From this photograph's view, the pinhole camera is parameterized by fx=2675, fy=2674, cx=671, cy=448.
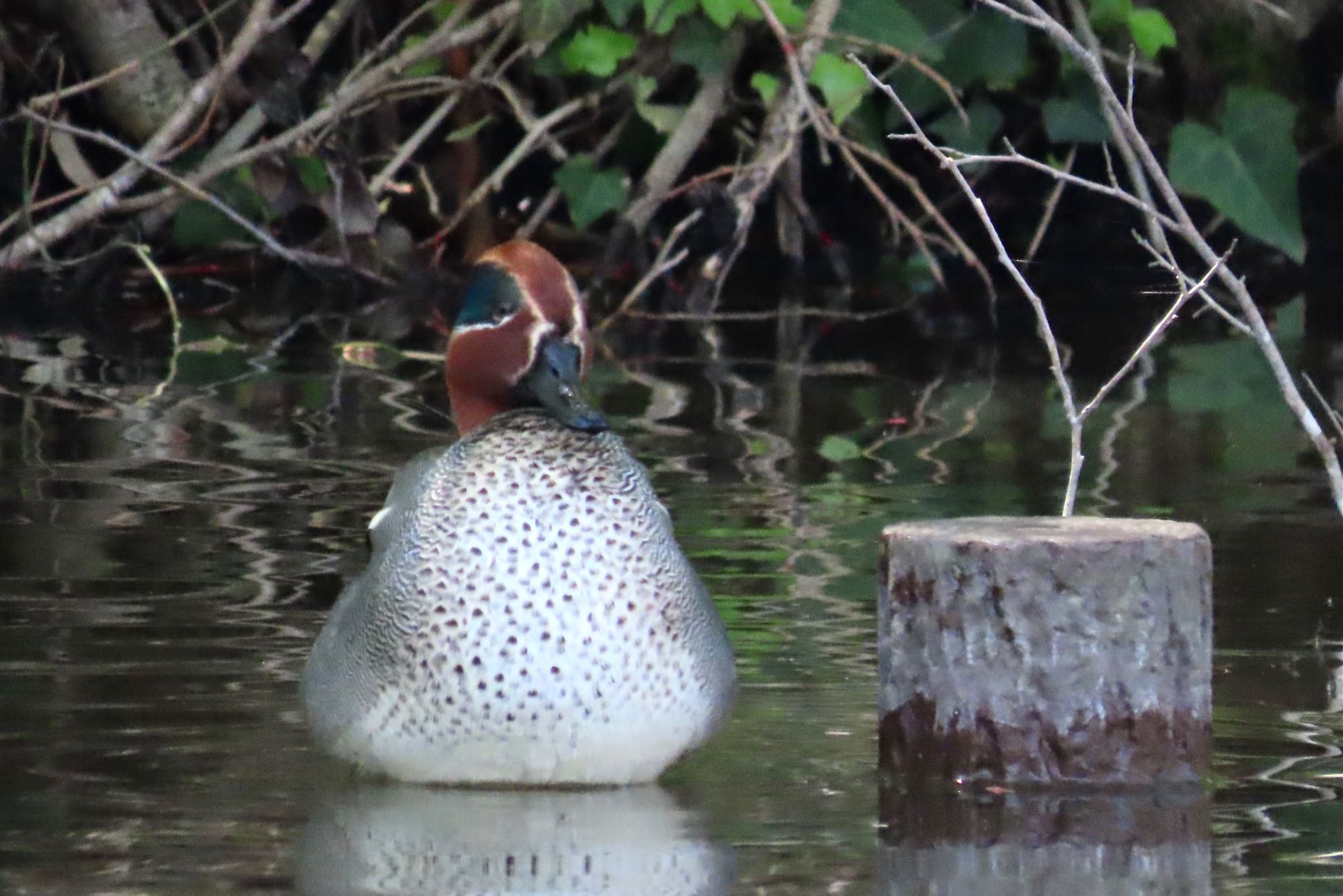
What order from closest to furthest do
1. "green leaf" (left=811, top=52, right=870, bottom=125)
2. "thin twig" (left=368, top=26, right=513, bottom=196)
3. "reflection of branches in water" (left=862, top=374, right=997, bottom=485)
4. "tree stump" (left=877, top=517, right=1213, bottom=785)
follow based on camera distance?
"tree stump" (left=877, top=517, right=1213, bottom=785) → "reflection of branches in water" (left=862, top=374, right=997, bottom=485) → "green leaf" (left=811, top=52, right=870, bottom=125) → "thin twig" (left=368, top=26, right=513, bottom=196)

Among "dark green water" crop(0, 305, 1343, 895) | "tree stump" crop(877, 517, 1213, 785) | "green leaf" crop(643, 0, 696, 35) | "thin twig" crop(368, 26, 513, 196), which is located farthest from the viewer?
"thin twig" crop(368, 26, 513, 196)

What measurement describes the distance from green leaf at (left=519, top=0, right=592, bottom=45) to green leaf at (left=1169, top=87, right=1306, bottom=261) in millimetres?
2582

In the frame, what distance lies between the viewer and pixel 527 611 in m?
3.62

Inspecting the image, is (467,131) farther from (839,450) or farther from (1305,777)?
(1305,777)

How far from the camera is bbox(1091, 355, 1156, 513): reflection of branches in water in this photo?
6.21 m

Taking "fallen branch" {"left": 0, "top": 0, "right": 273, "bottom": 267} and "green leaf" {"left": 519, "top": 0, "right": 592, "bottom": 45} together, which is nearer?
"fallen branch" {"left": 0, "top": 0, "right": 273, "bottom": 267}

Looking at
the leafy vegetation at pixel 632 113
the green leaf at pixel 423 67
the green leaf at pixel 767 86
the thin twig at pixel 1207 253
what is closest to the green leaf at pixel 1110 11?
the leafy vegetation at pixel 632 113

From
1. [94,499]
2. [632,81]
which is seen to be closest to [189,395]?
[94,499]

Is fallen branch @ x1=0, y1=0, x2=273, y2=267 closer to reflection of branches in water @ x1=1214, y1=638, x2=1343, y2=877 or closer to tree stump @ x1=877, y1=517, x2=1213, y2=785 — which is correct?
reflection of branches in water @ x1=1214, y1=638, x2=1343, y2=877

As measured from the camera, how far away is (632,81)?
35.9ft

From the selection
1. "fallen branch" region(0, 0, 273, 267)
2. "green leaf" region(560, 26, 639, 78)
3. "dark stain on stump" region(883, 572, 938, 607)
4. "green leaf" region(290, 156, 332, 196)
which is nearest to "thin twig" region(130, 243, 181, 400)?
"fallen branch" region(0, 0, 273, 267)

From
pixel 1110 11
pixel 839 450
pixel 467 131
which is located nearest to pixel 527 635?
pixel 839 450

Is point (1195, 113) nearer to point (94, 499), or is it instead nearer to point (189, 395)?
point (189, 395)

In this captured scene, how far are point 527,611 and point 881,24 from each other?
23.4ft
